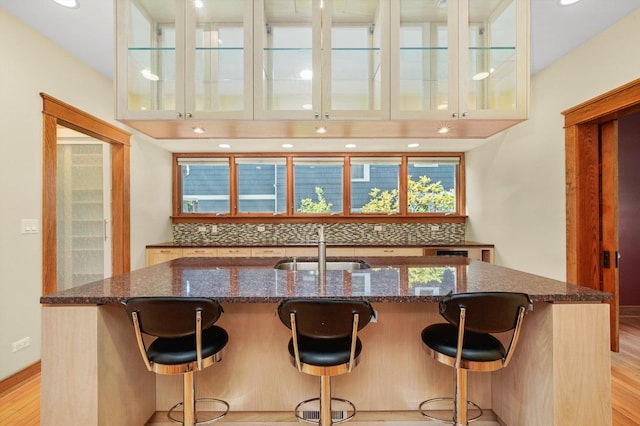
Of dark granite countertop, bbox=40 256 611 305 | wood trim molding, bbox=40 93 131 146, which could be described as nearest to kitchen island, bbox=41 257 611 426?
dark granite countertop, bbox=40 256 611 305

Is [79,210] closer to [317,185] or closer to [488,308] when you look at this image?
[317,185]

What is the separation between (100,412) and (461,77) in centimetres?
256

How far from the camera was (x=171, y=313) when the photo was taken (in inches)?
56.4

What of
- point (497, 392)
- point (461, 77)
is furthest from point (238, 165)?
point (497, 392)

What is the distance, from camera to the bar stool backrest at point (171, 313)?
143 cm

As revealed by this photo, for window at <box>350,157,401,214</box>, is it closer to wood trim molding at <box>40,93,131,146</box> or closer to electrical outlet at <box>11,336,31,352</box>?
wood trim molding at <box>40,93,131,146</box>

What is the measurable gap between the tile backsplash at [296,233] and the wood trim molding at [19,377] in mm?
2661

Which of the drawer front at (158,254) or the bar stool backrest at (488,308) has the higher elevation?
the bar stool backrest at (488,308)

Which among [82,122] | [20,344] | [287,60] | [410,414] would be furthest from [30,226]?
[410,414]

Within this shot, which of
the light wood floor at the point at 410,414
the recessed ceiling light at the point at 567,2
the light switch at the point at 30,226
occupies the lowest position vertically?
the light wood floor at the point at 410,414

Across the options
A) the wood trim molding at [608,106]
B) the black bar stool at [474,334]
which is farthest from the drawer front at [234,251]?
the wood trim molding at [608,106]

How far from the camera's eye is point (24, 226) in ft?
8.31

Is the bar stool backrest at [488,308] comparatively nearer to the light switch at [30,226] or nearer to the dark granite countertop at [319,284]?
the dark granite countertop at [319,284]

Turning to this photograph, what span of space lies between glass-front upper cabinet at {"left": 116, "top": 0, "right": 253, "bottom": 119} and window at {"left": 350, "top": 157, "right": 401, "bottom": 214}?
3213 millimetres
